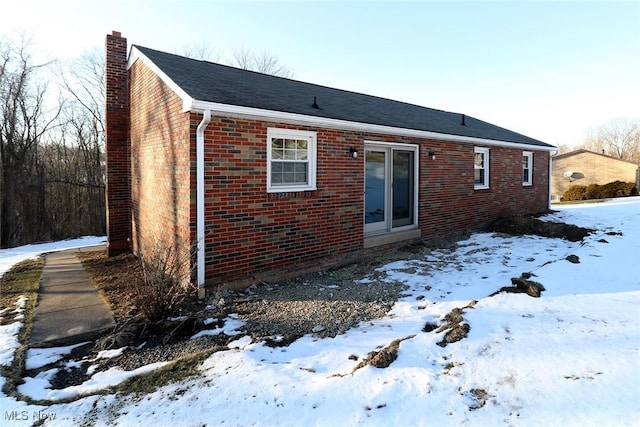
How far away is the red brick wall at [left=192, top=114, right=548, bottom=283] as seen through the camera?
5570mm

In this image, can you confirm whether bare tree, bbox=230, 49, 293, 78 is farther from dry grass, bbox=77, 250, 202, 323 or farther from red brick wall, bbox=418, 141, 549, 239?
dry grass, bbox=77, 250, 202, 323

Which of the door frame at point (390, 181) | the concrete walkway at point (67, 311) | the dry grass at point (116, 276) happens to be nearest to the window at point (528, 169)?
the door frame at point (390, 181)

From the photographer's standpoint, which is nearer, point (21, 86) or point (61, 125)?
point (21, 86)

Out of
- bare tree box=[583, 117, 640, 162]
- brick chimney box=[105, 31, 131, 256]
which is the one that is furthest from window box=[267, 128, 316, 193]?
bare tree box=[583, 117, 640, 162]

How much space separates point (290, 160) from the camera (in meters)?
6.48

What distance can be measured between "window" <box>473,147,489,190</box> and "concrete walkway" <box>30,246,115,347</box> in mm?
10051

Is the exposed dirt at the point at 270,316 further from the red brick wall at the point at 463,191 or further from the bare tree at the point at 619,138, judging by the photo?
the bare tree at the point at 619,138

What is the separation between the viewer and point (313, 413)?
2.62m

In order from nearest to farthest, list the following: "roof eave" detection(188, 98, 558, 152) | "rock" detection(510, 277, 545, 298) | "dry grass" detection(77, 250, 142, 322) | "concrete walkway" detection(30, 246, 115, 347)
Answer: "concrete walkway" detection(30, 246, 115, 347)
"rock" detection(510, 277, 545, 298)
"roof eave" detection(188, 98, 558, 152)
"dry grass" detection(77, 250, 142, 322)

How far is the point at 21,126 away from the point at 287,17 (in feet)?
54.1

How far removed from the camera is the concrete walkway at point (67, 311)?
4449 mm

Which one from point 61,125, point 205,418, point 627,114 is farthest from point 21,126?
point 627,114

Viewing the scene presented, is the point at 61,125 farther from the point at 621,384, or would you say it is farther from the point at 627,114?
the point at 627,114

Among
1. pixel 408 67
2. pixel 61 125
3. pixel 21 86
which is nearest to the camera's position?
pixel 408 67
